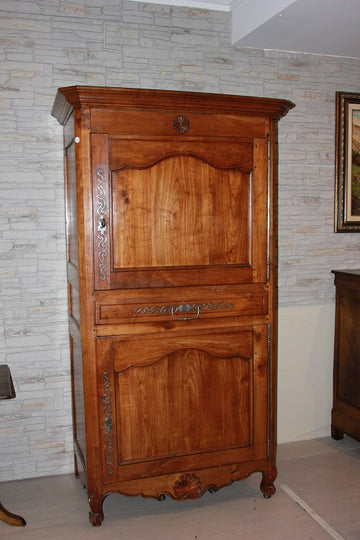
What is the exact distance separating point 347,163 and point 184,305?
5.07 ft

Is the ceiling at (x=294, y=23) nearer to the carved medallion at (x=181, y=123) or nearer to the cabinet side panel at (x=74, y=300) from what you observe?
the carved medallion at (x=181, y=123)

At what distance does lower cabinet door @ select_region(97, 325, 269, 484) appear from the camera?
2.17m

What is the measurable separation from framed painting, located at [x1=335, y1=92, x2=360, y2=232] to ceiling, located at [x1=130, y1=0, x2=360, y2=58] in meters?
0.30

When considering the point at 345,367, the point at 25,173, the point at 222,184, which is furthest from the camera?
the point at 345,367

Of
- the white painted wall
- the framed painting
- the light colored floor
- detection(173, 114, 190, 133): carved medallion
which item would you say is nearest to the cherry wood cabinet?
detection(173, 114, 190, 133): carved medallion

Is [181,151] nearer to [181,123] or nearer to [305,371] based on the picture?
[181,123]

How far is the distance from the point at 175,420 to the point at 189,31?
2.02 meters

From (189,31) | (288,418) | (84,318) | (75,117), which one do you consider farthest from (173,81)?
(288,418)

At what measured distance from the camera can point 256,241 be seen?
7.54ft

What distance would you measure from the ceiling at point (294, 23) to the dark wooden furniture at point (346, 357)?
1.30 meters

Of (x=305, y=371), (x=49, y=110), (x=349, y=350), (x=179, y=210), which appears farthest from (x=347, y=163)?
(x=49, y=110)

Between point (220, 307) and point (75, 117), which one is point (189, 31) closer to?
point (75, 117)

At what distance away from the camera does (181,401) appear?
7.38 ft

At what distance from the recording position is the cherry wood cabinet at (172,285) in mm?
2098
